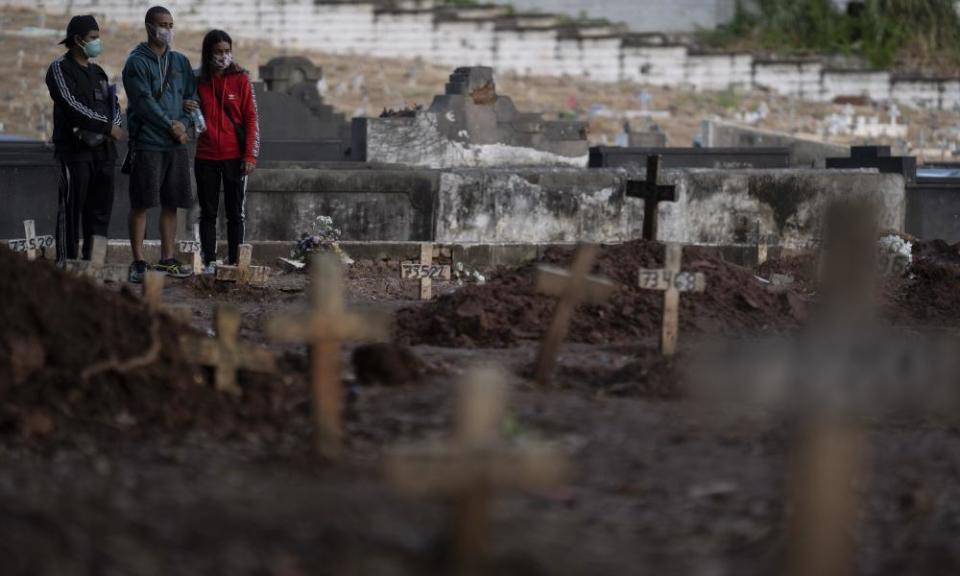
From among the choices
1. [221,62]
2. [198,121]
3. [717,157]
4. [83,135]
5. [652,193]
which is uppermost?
[221,62]

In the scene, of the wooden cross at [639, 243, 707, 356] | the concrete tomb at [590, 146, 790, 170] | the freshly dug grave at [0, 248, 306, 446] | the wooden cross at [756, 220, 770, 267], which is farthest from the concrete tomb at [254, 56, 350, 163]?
the freshly dug grave at [0, 248, 306, 446]

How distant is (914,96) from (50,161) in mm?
24289

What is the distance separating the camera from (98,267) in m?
9.69

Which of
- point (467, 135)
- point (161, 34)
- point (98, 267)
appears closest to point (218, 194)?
point (161, 34)

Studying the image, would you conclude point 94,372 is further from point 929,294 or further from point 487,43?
point 487,43

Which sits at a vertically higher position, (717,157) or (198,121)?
(198,121)

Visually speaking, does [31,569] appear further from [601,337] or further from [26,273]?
[601,337]

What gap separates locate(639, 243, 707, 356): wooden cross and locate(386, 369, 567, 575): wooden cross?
4.30m

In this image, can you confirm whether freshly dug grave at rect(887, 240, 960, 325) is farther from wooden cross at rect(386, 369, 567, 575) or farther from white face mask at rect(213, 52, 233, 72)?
wooden cross at rect(386, 369, 567, 575)

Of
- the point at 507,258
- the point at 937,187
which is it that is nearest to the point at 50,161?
the point at 507,258

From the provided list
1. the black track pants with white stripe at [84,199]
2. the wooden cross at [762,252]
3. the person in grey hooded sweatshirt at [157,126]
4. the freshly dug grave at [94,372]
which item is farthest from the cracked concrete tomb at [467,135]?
the freshly dug grave at [94,372]

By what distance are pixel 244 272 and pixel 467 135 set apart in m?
7.41

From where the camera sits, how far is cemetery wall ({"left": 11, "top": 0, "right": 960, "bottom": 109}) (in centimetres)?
3684

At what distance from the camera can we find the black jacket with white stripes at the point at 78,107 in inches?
445
